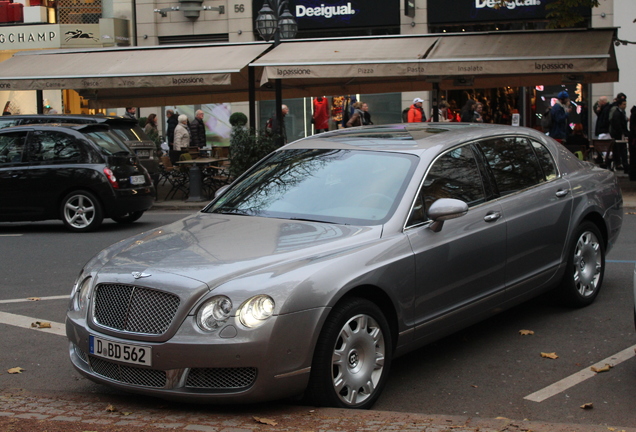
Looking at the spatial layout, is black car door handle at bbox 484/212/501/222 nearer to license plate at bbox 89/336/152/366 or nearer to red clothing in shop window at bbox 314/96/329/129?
license plate at bbox 89/336/152/366

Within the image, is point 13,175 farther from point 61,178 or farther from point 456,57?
point 456,57

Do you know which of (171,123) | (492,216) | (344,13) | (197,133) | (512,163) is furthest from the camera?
(344,13)

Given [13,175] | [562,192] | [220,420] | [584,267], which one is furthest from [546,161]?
[13,175]

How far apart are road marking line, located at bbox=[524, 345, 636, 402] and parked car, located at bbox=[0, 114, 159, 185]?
10039 millimetres

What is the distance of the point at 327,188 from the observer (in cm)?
575

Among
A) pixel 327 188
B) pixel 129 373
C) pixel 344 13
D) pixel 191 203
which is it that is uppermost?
pixel 344 13

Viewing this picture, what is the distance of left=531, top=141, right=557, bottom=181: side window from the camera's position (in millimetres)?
6887

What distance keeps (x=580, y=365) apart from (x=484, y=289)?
81 cm

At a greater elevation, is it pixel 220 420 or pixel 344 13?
pixel 344 13

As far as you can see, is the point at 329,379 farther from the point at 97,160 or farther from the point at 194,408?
the point at 97,160

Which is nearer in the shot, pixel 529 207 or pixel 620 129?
pixel 529 207

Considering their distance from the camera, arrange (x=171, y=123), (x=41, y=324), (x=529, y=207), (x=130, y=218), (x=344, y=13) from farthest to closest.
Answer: (x=344, y=13)
(x=171, y=123)
(x=130, y=218)
(x=41, y=324)
(x=529, y=207)

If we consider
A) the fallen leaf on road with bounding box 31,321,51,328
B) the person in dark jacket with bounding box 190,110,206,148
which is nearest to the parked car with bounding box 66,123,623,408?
the fallen leaf on road with bounding box 31,321,51,328

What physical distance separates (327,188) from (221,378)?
174cm
